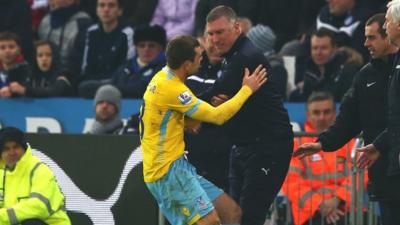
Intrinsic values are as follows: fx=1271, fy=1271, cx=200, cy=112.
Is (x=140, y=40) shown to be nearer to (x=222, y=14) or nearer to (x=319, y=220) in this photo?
(x=319, y=220)

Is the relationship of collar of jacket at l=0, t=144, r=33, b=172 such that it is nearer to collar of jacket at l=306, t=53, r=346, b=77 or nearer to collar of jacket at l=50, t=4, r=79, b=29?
collar of jacket at l=306, t=53, r=346, b=77

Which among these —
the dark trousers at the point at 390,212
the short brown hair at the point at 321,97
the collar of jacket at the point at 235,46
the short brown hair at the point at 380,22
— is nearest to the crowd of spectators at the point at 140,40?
the short brown hair at the point at 321,97

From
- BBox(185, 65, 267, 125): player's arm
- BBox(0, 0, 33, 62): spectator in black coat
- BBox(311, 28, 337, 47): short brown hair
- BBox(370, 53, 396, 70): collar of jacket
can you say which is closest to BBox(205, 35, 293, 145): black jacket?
BBox(185, 65, 267, 125): player's arm

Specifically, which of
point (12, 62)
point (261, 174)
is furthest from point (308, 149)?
point (12, 62)

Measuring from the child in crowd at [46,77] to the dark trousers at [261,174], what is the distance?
214 inches

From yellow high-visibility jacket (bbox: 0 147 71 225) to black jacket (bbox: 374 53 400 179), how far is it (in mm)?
4134

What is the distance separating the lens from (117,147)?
524 inches

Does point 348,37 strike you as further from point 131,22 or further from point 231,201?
point 231,201

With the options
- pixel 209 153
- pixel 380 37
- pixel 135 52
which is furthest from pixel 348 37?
pixel 380 37

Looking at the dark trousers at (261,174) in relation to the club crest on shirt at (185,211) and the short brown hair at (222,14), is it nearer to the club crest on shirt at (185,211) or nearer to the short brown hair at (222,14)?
the club crest on shirt at (185,211)

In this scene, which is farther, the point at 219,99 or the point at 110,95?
the point at 110,95

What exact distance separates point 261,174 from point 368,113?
110cm

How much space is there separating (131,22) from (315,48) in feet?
10.6

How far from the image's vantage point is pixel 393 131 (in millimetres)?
9703
